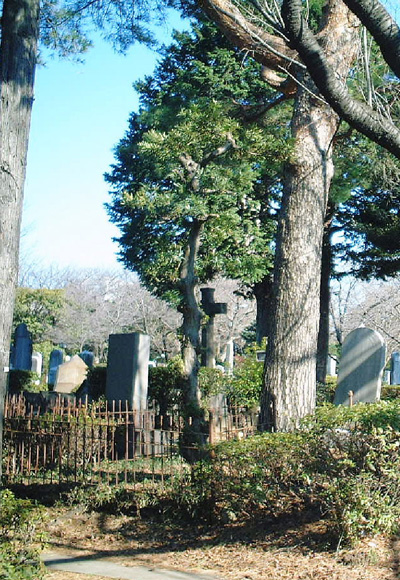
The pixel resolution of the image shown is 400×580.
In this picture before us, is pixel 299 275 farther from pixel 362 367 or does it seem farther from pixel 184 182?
pixel 184 182

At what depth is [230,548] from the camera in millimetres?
6742

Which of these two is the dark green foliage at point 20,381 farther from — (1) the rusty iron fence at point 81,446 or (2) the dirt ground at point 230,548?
(2) the dirt ground at point 230,548

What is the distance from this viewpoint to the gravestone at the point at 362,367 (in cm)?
1336

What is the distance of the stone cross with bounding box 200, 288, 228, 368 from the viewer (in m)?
19.0

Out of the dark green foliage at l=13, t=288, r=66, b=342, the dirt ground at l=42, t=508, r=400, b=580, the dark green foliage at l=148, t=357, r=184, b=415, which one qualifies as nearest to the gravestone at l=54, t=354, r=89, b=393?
the dark green foliage at l=148, t=357, r=184, b=415

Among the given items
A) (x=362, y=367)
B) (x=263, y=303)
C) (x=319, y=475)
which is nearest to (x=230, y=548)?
(x=319, y=475)

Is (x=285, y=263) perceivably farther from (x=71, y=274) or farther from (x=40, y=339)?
(x=71, y=274)

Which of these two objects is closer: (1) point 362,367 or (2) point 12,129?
(2) point 12,129

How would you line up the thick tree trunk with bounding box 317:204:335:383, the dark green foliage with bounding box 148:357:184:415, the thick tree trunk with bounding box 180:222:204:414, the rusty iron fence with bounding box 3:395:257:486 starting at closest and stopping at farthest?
the rusty iron fence with bounding box 3:395:257:486
the thick tree trunk with bounding box 180:222:204:414
the dark green foliage with bounding box 148:357:184:415
the thick tree trunk with bounding box 317:204:335:383

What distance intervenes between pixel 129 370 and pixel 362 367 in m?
4.93

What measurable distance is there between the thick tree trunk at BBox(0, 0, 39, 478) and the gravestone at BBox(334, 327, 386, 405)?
9.50 meters

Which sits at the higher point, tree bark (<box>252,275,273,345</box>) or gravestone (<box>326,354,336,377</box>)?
tree bark (<box>252,275,273,345</box>)

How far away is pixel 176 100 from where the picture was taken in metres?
23.7

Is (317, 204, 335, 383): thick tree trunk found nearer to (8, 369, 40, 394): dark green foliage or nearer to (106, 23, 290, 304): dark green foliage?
(106, 23, 290, 304): dark green foliage
